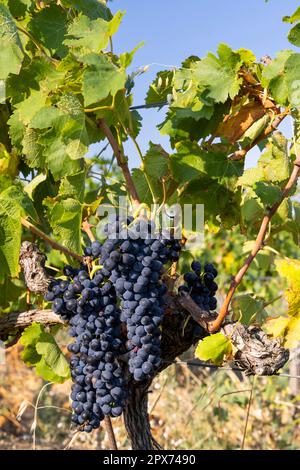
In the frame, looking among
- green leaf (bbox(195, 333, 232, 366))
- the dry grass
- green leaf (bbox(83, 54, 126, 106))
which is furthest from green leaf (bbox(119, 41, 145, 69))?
the dry grass

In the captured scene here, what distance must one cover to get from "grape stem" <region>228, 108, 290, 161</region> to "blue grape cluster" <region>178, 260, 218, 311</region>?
352mm

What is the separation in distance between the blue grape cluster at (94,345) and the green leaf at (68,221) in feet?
0.30

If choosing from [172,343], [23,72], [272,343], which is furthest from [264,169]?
[23,72]

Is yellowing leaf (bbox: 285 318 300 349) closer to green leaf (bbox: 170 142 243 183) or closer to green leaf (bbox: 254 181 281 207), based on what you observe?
green leaf (bbox: 254 181 281 207)

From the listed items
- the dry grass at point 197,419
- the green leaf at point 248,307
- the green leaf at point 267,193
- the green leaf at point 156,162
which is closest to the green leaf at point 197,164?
the green leaf at point 156,162

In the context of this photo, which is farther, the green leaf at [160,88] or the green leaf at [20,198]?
the green leaf at [160,88]

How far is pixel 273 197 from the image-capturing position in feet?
5.44

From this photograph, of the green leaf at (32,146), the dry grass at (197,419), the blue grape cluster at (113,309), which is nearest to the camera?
the blue grape cluster at (113,309)

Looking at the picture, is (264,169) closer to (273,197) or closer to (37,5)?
(273,197)

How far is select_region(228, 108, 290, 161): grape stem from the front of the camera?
5.71ft

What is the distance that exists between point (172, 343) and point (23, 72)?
0.94 metres

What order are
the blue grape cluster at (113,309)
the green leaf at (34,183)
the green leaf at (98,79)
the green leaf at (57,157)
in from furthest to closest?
1. the green leaf at (34,183)
2. the green leaf at (57,157)
3. the blue grape cluster at (113,309)
4. the green leaf at (98,79)

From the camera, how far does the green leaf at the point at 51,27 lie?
1.79 meters

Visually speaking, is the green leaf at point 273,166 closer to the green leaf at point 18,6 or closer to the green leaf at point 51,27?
the green leaf at point 51,27
